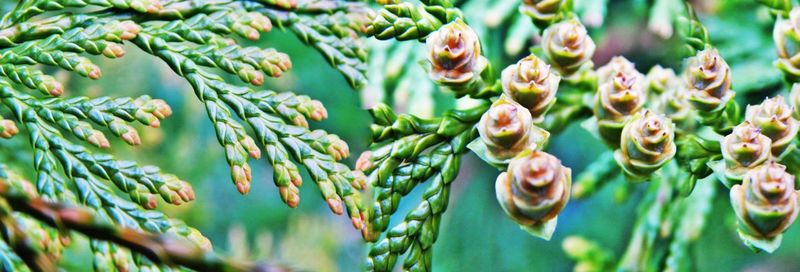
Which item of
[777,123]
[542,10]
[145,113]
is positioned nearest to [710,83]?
[777,123]

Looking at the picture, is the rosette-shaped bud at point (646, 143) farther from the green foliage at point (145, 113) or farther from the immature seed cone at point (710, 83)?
the green foliage at point (145, 113)

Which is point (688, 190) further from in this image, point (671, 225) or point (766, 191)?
point (671, 225)

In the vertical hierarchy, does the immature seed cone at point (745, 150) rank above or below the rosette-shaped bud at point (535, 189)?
below

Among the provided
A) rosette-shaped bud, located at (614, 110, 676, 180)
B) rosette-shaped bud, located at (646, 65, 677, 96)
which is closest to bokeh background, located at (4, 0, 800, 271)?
rosette-shaped bud, located at (646, 65, 677, 96)

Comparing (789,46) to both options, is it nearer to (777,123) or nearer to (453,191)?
(777,123)

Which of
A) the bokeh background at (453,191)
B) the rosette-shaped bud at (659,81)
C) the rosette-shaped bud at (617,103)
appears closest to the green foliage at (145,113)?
the rosette-shaped bud at (617,103)

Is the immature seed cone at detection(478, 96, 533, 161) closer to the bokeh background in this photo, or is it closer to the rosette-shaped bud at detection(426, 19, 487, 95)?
the rosette-shaped bud at detection(426, 19, 487, 95)

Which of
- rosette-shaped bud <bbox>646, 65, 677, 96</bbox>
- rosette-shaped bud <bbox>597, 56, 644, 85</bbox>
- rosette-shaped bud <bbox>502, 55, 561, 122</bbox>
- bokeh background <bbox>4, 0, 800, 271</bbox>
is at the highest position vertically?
rosette-shaped bud <bbox>502, 55, 561, 122</bbox>
